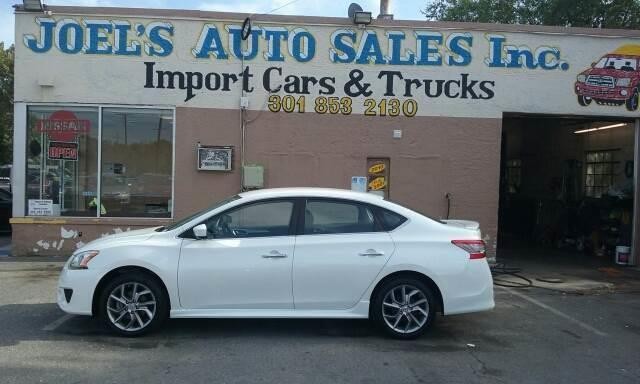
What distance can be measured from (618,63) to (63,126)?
11149 millimetres

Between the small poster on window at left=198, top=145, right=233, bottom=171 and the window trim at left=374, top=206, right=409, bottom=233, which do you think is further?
the small poster on window at left=198, top=145, right=233, bottom=171

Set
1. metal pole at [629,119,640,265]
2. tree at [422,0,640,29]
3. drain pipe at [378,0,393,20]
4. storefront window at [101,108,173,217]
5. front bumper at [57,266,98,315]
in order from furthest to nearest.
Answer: tree at [422,0,640,29], drain pipe at [378,0,393,20], metal pole at [629,119,640,265], storefront window at [101,108,173,217], front bumper at [57,266,98,315]

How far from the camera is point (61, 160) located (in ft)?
38.9

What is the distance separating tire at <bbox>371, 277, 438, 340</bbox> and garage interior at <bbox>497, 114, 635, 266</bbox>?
713 centimetres

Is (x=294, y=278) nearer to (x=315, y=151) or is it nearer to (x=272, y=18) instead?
(x=315, y=151)

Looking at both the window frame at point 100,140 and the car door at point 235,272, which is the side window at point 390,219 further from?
the window frame at point 100,140

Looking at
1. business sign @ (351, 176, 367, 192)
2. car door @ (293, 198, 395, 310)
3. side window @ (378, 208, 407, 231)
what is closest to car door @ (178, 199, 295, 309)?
car door @ (293, 198, 395, 310)

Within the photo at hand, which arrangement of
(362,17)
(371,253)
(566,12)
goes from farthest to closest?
1. (566,12)
2. (362,17)
3. (371,253)

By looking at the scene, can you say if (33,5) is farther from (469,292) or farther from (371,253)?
(469,292)

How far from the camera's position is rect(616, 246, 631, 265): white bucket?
12391 millimetres

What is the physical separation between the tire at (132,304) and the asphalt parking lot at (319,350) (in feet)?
0.52

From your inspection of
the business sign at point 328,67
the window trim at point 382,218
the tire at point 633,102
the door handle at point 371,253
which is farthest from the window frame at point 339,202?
the tire at point 633,102

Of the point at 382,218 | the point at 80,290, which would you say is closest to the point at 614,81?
the point at 382,218

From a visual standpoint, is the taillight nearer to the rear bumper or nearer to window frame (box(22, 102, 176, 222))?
the rear bumper
